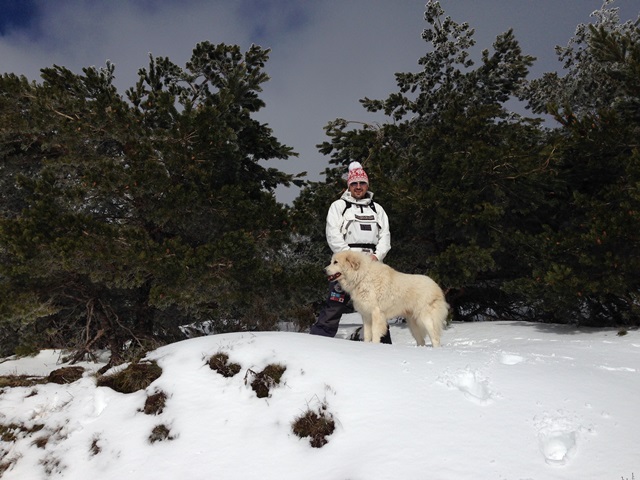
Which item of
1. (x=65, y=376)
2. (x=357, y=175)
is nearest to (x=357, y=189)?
(x=357, y=175)

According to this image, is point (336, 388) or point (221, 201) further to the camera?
point (221, 201)

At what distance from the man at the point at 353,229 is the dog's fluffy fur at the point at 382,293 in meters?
0.32

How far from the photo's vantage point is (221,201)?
8.41 metres

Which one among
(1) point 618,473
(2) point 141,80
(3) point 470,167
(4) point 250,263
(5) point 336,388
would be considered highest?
(2) point 141,80

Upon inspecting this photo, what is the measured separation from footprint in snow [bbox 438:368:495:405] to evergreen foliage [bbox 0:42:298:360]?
5133 mm

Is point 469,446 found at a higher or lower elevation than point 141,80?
lower

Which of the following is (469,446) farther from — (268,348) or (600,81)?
(600,81)

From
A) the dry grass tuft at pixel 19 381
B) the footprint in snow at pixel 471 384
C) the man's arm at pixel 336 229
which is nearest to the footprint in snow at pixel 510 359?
the footprint in snow at pixel 471 384

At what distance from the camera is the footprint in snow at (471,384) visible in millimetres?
3248

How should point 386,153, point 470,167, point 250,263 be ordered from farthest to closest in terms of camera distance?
point 386,153 < point 470,167 < point 250,263

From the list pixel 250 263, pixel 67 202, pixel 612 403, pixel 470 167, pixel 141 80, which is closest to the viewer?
pixel 612 403

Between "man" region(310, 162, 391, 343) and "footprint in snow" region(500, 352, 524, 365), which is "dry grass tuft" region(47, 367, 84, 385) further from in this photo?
"footprint in snow" region(500, 352, 524, 365)

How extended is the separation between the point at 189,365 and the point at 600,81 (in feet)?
56.3

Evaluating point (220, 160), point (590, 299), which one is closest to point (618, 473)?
point (590, 299)
